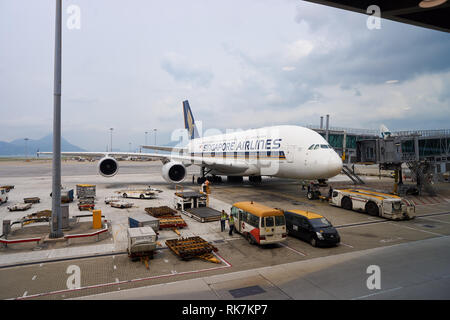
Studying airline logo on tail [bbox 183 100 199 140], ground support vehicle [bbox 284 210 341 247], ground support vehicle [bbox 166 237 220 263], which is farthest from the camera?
airline logo on tail [bbox 183 100 199 140]

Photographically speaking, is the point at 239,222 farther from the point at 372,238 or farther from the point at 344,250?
the point at 372,238

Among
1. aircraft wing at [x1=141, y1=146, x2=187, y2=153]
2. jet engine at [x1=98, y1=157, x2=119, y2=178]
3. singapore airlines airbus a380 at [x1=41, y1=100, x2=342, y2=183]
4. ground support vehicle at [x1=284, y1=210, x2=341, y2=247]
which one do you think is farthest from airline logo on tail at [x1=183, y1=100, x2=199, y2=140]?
ground support vehicle at [x1=284, y1=210, x2=341, y2=247]

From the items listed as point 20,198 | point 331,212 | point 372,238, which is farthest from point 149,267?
point 20,198

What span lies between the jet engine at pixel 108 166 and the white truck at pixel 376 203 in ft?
69.2

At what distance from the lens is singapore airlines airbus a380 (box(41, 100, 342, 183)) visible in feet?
63.3

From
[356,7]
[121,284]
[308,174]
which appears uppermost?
[356,7]

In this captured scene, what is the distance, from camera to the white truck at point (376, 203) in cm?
1638

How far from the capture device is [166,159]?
2989cm

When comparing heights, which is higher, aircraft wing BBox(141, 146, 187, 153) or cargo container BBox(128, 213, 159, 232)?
aircraft wing BBox(141, 146, 187, 153)

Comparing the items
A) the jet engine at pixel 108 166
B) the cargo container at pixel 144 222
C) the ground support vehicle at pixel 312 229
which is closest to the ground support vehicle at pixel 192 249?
the cargo container at pixel 144 222

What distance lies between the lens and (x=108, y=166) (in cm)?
2812

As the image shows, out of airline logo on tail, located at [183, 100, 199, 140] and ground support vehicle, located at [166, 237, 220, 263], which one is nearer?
ground support vehicle, located at [166, 237, 220, 263]

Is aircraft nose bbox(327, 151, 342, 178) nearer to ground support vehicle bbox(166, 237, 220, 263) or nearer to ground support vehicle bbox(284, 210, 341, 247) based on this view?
ground support vehicle bbox(284, 210, 341, 247)
